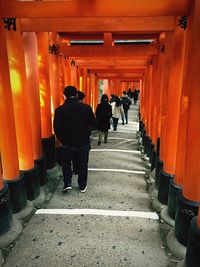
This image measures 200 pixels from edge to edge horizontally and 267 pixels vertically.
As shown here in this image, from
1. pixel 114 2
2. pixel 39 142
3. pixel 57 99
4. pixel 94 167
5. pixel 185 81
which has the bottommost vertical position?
pixel 94 167

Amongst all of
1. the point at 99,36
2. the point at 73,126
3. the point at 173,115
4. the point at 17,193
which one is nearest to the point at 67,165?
the point at 73,126

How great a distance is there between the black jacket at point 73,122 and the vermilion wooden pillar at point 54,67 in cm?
202

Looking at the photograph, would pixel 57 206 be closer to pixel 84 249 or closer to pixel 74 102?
pixel 84 249

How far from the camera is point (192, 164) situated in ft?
8.68

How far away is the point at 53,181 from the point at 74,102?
1.93 meters

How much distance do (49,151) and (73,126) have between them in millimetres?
1705

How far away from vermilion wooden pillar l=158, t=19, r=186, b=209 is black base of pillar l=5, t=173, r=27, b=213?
2.23 meters

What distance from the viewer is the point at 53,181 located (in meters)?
5.03

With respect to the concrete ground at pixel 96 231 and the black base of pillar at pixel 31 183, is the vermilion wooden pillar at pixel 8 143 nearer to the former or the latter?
the black base of pillar at pixel 31 183

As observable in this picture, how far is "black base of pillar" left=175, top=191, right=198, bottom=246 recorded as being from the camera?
2.77m

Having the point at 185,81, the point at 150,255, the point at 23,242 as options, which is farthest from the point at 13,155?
the point at 185,81

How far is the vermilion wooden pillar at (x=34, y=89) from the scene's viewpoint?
4184 mm

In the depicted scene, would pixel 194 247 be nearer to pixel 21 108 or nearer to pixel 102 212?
pixel 102 212

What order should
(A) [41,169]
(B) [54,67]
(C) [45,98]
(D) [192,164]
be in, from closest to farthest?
(D) [192,164]
(A) [41,169]
(C) [45,98]
(B) [54,67]
